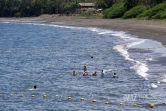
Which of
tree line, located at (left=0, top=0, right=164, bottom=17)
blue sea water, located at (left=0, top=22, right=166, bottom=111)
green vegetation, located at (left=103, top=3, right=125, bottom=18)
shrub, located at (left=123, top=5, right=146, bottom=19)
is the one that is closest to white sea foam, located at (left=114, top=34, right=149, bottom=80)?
blue sea water, located at (left=0, top=22, right=166, bottom=111)

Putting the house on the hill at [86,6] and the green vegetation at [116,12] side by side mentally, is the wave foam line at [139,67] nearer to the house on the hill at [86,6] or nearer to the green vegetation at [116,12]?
Answer: the green vegetation at [116,12]

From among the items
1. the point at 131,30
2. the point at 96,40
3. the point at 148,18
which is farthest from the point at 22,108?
the point at 148,18

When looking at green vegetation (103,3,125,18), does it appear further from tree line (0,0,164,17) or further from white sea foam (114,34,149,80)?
white sea foam (114,34,149,80)

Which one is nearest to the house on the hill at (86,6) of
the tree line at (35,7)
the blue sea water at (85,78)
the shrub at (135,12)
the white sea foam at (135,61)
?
the tree line at (35,7)

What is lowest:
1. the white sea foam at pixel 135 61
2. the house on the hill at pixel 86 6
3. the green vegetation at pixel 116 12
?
the house on the hill at pixel 86 6

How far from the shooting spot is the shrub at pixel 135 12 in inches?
4562

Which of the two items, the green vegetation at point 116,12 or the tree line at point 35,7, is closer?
the green vegetation at point 116,12

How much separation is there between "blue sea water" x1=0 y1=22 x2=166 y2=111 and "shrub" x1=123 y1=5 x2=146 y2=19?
164ft

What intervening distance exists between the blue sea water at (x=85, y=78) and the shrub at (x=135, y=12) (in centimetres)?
4985

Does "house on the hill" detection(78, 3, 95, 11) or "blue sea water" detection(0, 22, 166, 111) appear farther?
"house on the hill" detection(78, 3, 95, 11)

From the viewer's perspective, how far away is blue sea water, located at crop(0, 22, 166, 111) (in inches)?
1229

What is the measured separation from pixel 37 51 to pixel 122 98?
3423cm

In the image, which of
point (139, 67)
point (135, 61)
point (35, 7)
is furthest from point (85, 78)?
point (35, 7)

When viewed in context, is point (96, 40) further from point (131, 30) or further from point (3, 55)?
point (3, 55)
